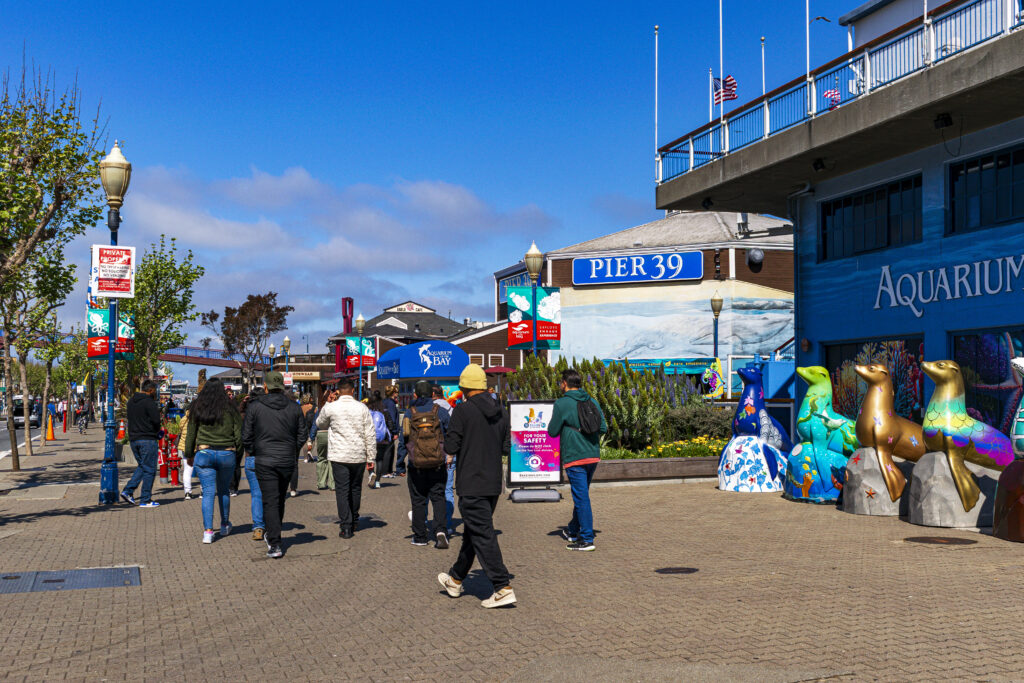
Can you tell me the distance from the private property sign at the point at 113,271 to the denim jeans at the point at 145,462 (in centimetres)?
225

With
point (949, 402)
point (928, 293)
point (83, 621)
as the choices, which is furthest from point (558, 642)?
point (928, 293)

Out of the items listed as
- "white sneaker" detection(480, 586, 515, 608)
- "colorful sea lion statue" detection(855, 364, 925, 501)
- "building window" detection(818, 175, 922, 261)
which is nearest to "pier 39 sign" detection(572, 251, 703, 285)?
"building window" detection(818, 175, 922, 261)

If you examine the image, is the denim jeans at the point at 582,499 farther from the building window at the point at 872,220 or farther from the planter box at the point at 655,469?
the building window at the point at 872,220

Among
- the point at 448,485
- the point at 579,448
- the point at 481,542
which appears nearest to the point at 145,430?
the point at 448,485

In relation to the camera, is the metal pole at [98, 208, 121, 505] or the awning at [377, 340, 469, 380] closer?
the metal pole at [98, 208, 121, 505]

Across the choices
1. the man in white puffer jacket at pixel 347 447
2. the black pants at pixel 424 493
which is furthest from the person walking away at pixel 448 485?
the man in white puffer jacket at pixel 347 447

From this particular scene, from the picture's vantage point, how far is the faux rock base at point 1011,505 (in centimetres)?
1055

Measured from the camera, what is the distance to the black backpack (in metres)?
10.6

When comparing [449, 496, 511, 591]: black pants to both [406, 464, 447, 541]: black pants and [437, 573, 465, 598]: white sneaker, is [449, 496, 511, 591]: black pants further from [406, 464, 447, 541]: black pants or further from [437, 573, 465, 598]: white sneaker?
[406, 464, 447, 541]: black pants

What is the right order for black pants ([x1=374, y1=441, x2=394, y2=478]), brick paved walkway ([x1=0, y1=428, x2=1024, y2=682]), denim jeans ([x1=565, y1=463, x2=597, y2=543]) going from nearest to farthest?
brick paved walkway ([x1=0, y1=428, x2=1024, y2=682]) → denim jeans ([x1=565, y1=463, x2=597, y2=543]) → black pants ([x1=374, y1=441, x2=394, y2=478])

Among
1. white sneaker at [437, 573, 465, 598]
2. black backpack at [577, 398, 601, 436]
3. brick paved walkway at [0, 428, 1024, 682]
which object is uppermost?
black backpack at [577, 398, 601, 436]

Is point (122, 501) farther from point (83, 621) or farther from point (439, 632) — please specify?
point (439, 632)

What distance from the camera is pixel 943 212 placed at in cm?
1603

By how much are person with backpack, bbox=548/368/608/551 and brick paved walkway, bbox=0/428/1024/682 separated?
38 cm
